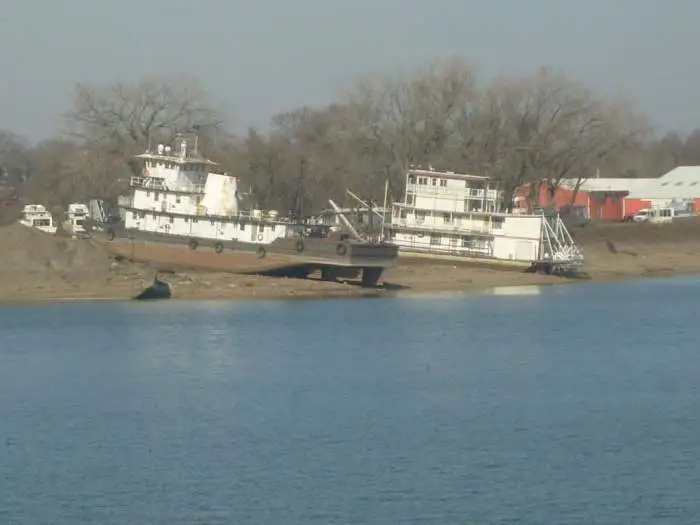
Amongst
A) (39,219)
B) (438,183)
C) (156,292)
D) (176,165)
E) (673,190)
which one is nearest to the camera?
(156,292)

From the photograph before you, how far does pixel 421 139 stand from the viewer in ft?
294

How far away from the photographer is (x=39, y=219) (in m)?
79.1

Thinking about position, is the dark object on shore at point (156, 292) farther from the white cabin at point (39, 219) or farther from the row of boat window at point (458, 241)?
the white cabin at point (39, 219)

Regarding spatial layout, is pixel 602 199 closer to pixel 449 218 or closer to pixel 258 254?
pixel 449 218

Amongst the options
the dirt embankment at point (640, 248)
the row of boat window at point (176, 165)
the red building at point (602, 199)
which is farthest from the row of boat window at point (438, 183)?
the red building at point (602, 199)

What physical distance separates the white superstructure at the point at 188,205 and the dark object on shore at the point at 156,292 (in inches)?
260

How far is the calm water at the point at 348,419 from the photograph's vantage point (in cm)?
2172

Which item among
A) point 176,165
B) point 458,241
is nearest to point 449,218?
point 458,241

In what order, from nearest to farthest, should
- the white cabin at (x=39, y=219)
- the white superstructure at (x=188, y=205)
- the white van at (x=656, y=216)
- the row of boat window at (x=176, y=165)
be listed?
1. the white superstructure at (x=188, y=205)
2. the row of boat window at (x=176, y=165)
3. the white cabin at (x=39, y=219)
4. the white van at (x=656, y=216)

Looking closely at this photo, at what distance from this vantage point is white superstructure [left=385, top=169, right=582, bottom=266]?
219 ft

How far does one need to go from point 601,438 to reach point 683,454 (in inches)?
81.1

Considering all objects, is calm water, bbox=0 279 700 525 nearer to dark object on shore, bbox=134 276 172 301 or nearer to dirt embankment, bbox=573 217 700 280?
dark object on shore, bbox=134 276 172 301

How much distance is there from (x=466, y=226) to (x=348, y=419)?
39.2 meters

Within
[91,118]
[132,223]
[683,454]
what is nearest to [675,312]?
[132,223]
